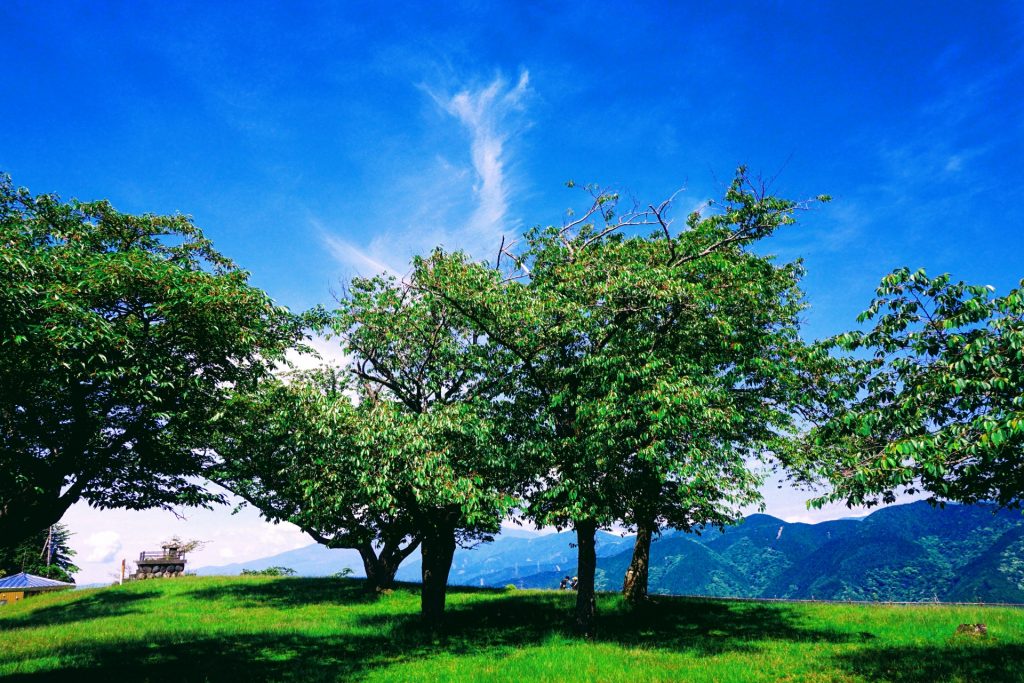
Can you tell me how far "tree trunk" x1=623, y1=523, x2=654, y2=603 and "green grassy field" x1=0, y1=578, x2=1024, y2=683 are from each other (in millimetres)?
1001

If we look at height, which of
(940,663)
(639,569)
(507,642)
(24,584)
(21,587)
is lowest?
(21,587)

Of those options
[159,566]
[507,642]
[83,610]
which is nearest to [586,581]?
[507,642]

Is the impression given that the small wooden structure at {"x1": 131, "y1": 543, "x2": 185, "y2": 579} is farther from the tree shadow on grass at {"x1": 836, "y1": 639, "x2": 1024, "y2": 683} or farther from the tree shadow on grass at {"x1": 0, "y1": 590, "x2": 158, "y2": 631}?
the tree shadow on grass at {"x1": 836, "y1": 639, "x2": 1024, "y2": 683}

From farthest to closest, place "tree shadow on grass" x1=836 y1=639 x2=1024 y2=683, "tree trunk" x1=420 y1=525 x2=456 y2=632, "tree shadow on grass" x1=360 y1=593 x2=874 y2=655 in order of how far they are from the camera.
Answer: "tree trunk" x1=420 y1=525 x2=456 y2=632 → "tree shadow on grass" x1=360 y1=593 x2=874 y2=655 → "tree shadow on grass" x1=836 y1=639 x2=1024 y2=683

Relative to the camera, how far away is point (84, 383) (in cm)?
1530

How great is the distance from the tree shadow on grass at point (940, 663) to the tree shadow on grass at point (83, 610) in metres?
35.7

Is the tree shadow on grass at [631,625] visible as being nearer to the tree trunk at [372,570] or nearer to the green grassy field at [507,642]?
the green grassy field at [507,642]

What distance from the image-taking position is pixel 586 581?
22.0 meters

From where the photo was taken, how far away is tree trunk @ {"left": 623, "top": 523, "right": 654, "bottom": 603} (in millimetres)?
29531

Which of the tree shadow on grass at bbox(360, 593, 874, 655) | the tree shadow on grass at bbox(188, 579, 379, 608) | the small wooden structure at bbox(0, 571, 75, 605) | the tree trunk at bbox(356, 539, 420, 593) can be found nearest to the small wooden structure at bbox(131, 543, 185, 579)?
the small wooden structure at bbox(0, 571, 75, 605)

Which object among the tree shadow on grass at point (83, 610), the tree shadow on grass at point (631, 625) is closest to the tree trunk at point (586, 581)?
the tree shadow on grass at point (631, 625)

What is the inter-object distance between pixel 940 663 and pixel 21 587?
205 feet

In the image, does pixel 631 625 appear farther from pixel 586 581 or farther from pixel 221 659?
pixel 221 659

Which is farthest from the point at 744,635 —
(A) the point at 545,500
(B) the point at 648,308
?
(B) the point at 648,308
